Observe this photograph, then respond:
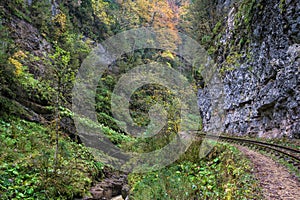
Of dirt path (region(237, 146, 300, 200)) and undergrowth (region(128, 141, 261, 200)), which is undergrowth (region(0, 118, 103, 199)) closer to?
undergrowth (region(128, 141, 261, 200))

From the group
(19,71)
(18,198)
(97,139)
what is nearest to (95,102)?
(97,139)

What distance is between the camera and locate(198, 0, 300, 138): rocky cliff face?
1149 cm

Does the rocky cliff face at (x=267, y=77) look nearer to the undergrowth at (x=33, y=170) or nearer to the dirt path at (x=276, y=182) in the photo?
the dirt path at (x=276, y=182)

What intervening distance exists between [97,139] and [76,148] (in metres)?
2.36

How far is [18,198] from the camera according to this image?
539 cm

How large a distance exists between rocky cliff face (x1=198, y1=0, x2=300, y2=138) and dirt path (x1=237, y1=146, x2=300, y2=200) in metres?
5.17

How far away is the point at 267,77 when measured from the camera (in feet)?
44.6

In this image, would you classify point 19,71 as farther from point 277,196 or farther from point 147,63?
point 147,63

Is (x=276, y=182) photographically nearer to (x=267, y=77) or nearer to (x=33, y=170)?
(x=33, y=170)

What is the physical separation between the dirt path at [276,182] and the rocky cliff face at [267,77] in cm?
517

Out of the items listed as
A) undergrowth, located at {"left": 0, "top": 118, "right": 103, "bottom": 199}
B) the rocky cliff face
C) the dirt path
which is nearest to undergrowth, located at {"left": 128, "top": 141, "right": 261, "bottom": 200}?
the dirt path

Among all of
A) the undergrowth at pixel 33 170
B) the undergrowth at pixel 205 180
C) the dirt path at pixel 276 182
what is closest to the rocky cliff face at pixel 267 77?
the dirt path at pixel 276 182

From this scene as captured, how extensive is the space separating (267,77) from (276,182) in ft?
32.4

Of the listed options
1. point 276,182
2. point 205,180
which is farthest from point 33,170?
point 276,182
